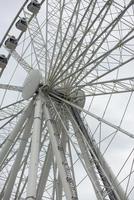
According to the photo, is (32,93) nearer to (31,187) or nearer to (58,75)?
(58,75)

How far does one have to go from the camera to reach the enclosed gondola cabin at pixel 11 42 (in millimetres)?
23942

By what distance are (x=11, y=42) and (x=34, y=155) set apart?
385 inches

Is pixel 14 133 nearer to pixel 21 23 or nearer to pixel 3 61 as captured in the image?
pixel 3 61

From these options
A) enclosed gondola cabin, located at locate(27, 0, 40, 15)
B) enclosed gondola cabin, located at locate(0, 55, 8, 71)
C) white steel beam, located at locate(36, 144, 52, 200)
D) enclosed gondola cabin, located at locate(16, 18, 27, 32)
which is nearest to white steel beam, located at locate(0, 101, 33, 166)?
white steel beam, located at locate(36, 144, 52, 200)

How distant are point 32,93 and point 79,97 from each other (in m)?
2.09

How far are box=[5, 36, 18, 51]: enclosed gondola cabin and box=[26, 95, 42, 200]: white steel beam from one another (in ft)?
18.0

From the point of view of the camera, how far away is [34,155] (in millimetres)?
15523

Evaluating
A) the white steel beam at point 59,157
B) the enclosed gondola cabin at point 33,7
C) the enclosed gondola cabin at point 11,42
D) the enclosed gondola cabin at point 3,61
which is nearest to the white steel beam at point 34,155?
the white steel beam at point 59,157

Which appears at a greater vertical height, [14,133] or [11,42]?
[11,42]

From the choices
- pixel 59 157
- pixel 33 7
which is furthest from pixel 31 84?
A: pixel 33 7

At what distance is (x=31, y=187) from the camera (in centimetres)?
1386

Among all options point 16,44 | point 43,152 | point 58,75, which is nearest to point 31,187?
point 58,75

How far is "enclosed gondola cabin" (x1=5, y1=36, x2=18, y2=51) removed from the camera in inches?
943

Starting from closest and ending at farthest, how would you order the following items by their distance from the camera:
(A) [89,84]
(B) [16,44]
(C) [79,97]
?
(A) [89,84]
(C) [79,97]
(B) [16,44]
